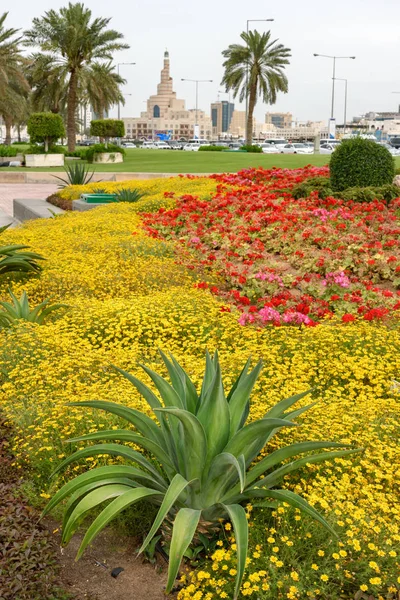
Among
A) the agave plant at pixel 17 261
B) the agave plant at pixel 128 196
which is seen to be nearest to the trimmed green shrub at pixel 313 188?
the agave plant at pixel 128 196

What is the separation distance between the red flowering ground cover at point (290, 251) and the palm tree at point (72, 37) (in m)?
27.8

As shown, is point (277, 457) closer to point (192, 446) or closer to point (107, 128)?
point (192, 446)

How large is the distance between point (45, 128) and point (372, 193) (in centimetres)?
2650

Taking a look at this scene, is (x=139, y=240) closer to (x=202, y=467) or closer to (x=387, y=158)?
(x=387, y=158)

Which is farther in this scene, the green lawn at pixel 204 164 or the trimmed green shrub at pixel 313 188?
the green lawn at pixel 204 164

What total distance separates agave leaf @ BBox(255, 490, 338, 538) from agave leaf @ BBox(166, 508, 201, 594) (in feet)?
1.19

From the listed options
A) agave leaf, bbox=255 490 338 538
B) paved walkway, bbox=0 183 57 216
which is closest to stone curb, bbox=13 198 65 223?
paved walkway, bbox=0 183 57 216

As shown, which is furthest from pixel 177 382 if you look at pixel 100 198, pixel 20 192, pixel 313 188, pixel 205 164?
pixel 205 164

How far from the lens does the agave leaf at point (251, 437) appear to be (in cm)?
297

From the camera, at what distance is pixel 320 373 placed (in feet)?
17.2

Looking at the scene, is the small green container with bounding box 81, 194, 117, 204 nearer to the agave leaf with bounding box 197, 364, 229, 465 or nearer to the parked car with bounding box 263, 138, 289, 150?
the agave leaf with bounding box 197, 364, 229, 465

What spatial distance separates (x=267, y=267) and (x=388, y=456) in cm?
471

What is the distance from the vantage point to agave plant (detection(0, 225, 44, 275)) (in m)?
7.95

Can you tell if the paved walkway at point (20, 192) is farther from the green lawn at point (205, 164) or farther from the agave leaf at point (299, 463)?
the agave leaf at point (299, 463)
